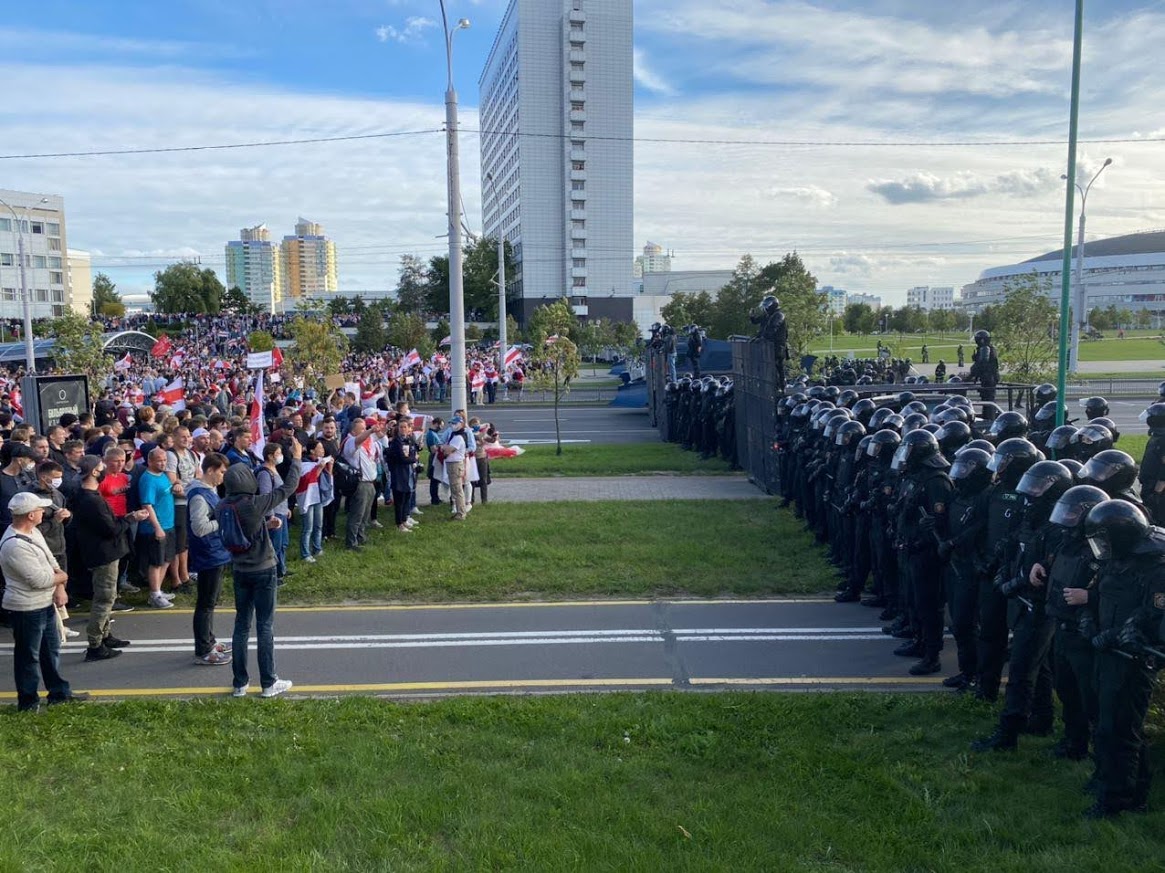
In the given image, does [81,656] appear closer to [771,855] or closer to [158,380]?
[771,855]

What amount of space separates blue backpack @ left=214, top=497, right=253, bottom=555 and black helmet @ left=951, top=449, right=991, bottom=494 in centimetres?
556

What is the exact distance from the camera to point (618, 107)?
303ft

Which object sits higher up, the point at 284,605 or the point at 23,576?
the point at 23,576

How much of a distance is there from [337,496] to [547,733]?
799cm

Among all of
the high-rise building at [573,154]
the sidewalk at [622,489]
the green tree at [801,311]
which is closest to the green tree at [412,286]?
the high-rise building at [573,154]

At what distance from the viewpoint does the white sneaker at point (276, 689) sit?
725cm

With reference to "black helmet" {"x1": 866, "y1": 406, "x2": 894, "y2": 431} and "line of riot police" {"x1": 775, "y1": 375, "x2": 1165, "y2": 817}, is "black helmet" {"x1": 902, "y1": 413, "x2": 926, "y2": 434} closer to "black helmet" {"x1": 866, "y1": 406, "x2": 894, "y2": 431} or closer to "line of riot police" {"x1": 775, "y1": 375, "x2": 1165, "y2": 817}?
"line of riot police" {"x1": 775, "y1": 375, "x2": 1165, "y2": 817}

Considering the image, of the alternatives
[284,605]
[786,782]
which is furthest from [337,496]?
[786,782]

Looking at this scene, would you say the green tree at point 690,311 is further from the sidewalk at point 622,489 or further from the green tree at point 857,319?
the sidewalk at point 622,489

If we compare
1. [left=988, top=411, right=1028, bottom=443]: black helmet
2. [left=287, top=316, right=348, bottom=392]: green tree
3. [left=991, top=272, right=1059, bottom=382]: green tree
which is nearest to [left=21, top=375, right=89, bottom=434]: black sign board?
[left=988, top=411, right=1028, bottom=443]: black helmet

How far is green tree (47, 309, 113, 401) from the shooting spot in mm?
28031

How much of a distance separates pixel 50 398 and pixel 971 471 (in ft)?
45.9

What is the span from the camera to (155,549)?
32.9 feet

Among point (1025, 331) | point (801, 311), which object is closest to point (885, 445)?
point (1025, 331)
